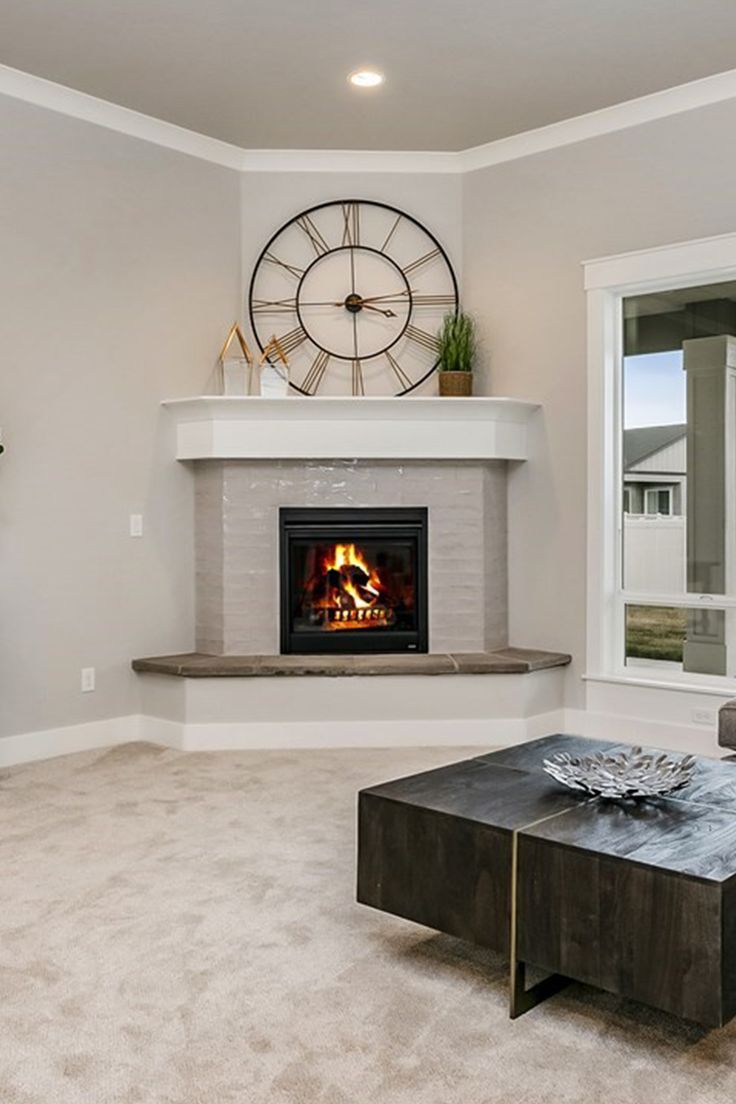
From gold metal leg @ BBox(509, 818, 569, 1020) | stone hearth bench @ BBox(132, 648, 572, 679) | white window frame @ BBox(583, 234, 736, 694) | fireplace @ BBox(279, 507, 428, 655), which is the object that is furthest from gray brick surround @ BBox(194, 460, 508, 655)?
gold metal leg @ BBox(509, 818, 569, 1020)

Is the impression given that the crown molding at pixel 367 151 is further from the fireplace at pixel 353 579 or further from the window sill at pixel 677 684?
the window sill at pixel 677 684

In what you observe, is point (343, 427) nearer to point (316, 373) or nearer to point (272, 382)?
point (272, 382)

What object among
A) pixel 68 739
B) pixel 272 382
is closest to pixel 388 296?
pixel 272 382

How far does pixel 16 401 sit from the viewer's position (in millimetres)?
4500

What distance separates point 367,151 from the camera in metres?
5.32

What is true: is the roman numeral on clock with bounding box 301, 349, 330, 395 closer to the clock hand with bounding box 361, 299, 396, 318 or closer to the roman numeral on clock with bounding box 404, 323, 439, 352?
the clock hand with bounding box 361, 299, 396, 318

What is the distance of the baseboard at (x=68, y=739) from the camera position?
4480 millimetres

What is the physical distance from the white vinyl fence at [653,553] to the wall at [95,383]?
7.05 ft

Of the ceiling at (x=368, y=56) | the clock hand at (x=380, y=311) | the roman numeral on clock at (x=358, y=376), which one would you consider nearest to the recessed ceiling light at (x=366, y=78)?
the ceiling at (x=368, y=56)

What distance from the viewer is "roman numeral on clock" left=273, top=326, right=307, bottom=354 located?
5.43 metres

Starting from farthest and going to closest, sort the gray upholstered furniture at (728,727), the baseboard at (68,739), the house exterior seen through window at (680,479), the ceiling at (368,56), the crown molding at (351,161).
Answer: the crown molding at (351,161) < the house exterior seen through window at (680,479) < the baseboard at (68,739) < the ceiling at (368,56) < the gray upholstered furniture at (728,727)

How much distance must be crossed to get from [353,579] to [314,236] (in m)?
1.79

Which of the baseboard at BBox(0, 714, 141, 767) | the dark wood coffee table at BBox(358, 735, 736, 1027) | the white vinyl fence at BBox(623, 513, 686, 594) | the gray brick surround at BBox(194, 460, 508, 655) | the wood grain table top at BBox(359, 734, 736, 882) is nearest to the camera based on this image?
the dark wood coffee table at BBox(358, 735, 736, 1027)

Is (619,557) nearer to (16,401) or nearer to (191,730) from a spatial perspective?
(191,730)
